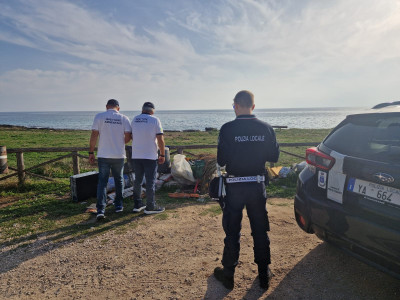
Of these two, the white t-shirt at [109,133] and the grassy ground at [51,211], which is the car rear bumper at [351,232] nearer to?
the grassy ground at [51,211]

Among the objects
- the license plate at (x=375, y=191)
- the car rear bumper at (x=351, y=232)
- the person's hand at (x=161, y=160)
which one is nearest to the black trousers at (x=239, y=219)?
the car rear bumper at (x=351, y=232)

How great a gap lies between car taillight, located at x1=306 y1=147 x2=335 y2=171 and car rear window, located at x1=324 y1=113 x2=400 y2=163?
0.41 feet

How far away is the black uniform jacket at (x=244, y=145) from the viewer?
2805mm

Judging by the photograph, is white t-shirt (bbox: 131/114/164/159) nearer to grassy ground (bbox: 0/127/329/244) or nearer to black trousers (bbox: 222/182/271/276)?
grassy ground (bbox: 0/127/329/244)

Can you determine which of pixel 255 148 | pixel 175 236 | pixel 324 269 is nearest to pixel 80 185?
pixel 175 236

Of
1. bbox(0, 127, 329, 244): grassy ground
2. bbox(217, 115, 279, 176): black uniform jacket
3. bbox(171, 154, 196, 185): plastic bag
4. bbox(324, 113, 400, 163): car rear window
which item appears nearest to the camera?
bbox(324, 113, 400, 163): car rear window

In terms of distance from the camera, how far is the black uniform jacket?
2.80 meters

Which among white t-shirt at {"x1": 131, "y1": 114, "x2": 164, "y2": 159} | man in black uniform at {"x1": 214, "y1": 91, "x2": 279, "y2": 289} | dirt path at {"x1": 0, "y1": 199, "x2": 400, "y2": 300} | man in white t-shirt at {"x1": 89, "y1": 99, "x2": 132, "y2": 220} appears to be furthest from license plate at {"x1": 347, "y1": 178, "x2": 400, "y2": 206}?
man in white t-shirt at {"x1": 89, "y1": 99, "x2": 132, "y2": 220}

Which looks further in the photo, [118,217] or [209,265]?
[118,217]

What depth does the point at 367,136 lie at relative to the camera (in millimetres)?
2754

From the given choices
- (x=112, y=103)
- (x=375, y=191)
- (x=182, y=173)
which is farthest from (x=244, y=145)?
(x=182, y=173)

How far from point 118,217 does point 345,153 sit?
13.3ft

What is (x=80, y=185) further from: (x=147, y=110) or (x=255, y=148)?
(x=255, y=148)

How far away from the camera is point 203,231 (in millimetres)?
4402
